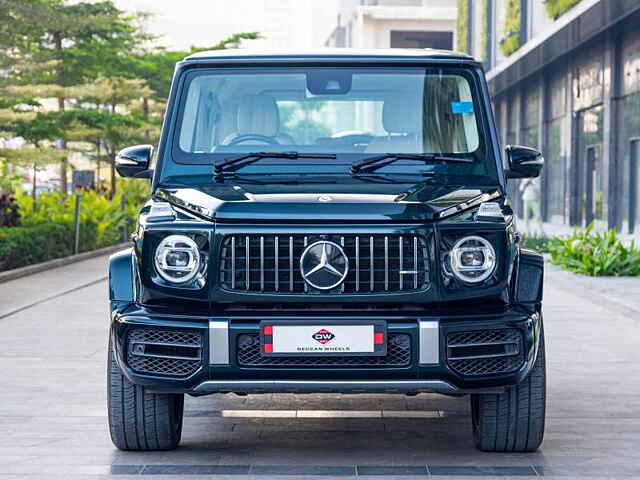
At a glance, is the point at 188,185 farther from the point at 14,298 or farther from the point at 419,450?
the point at 14,298

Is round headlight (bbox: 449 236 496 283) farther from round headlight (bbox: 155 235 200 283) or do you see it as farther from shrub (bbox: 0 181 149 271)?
shrub (bbox: 0 181 149 271)

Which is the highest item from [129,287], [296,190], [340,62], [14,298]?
[340,62]

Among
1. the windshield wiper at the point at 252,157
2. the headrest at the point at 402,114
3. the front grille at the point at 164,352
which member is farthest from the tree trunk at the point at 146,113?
the front grille at the point at 164,352

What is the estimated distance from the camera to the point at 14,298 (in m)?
16.0

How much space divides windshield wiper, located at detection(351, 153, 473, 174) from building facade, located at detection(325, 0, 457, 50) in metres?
79.8

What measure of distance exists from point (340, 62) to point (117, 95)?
33.8 meters

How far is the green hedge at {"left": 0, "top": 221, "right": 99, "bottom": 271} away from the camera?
66.7 feet

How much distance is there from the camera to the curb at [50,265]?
19.2m

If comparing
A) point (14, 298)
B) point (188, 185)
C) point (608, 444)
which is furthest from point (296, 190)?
point (14, 298)

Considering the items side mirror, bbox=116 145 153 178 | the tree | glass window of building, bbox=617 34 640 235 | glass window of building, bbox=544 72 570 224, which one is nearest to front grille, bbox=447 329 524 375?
side mirror, bbox=116 145 153 178

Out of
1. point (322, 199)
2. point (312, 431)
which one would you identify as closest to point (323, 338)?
point (322, 199)

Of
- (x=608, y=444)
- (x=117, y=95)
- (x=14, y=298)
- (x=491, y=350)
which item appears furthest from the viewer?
(x=117, y=95)

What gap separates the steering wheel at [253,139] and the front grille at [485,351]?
5.39 ft

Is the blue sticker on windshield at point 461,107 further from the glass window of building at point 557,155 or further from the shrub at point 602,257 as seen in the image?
the glass window of building at point 557,155
